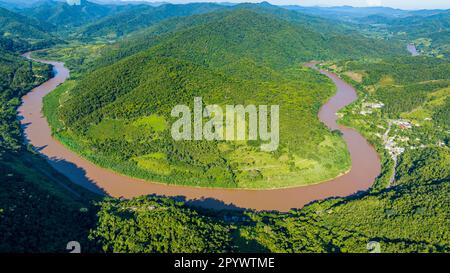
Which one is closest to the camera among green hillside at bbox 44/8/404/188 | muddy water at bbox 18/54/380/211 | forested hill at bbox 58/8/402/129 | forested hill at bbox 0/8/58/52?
muddy water at bbox 18/54/380/211

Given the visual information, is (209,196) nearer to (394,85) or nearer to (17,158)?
(17,158)

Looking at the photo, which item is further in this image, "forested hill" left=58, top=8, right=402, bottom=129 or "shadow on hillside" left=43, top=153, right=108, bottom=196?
"forested hill" left=58, top=8, right=402, bottom=129

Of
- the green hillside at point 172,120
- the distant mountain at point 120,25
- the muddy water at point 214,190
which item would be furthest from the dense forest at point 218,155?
the distant mountain at point 120,25

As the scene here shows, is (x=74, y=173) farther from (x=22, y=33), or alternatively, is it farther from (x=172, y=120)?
(x=22, y=33)

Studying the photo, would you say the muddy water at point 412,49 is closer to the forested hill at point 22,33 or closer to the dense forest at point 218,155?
the dense forest at point 218,155

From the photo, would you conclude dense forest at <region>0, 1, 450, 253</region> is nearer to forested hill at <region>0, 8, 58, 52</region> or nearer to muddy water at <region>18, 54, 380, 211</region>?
muddy water at <region>18, 54, 380, 211</region>

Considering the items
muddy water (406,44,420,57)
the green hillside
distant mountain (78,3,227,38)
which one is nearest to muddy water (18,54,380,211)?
the green hillside

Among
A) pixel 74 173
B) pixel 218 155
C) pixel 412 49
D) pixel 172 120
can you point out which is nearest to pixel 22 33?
pixel 172 120
